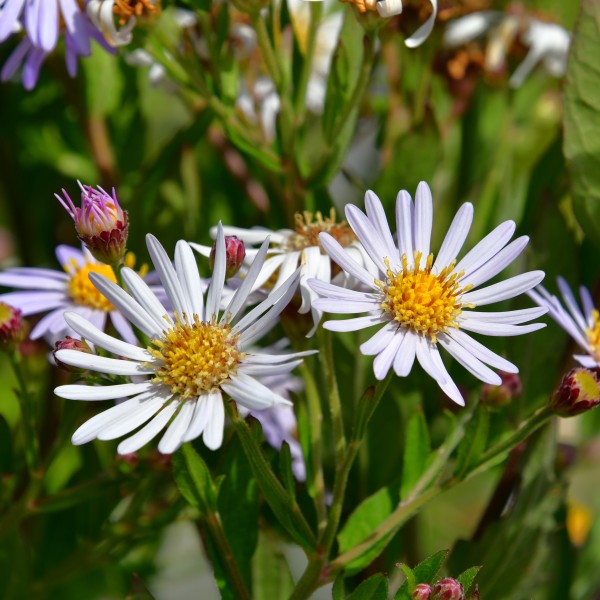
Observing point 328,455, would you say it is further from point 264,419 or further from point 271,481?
point 271,481

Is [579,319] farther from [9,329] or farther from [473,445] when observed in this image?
[9,329]

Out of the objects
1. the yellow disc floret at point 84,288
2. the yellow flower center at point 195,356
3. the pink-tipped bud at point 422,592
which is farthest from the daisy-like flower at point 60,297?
the pink-tipped bud at point 422,592

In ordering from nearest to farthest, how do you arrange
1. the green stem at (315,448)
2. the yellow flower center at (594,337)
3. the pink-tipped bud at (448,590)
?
the pink-tipped bud at (448,590)
the green stem at (315,448)
the yellow flower center at (594,337)

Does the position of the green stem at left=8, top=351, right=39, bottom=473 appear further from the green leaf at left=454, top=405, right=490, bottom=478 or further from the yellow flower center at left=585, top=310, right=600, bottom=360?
the yellow flower center at left=585, top=310, right=600, bottom=360

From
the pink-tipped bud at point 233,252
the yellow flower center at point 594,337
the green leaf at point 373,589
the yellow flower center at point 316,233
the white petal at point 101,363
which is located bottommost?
the green leaf at point 373,589

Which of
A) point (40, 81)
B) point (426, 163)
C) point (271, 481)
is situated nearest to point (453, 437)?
point (271, 481)

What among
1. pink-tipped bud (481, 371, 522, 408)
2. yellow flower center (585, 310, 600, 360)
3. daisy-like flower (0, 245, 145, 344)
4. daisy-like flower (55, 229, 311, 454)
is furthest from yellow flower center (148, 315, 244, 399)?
yellow flower center (585, 310, 600, 360)

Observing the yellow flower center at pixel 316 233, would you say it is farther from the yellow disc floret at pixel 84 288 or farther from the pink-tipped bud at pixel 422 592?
the pink-tipped bud at pixel 422 592
